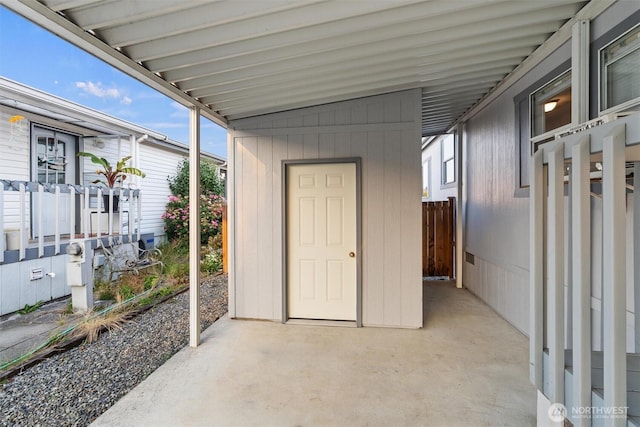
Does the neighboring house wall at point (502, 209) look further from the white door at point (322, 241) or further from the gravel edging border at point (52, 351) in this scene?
the gravel edging border at point (52, 351)

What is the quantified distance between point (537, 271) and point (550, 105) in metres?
2.37

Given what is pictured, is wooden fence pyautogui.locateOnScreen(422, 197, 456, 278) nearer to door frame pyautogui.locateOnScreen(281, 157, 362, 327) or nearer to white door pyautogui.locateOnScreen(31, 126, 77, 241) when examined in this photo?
door frame pyautogui.locateOnScreen(281, 157, 362, 327)

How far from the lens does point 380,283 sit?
3.71 metres

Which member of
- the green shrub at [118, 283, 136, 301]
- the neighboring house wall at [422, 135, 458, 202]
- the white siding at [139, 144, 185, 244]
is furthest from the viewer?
the neighboring house wall at [422, 135, 458, 202]

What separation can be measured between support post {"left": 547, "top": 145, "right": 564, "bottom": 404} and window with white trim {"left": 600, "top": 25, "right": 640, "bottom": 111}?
3.77 feet

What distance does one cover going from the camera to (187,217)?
26.1 ft

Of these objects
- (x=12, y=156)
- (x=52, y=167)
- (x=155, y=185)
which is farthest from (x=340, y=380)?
(x=155, y=185)

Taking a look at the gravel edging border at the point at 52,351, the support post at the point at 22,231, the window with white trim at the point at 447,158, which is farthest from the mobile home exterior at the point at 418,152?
the support post at the point at 22,231

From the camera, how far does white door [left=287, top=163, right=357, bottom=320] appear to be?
150 inches

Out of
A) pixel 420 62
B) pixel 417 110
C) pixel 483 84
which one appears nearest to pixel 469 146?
pixel 483 84

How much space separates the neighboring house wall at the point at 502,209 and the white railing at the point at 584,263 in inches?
43.9

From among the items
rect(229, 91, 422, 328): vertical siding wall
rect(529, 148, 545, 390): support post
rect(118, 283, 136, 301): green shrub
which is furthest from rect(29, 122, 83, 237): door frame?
rect(529, 148, 545, 390): support post

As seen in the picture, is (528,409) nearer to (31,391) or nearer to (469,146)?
(31,391)

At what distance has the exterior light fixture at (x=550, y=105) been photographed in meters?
3.09
